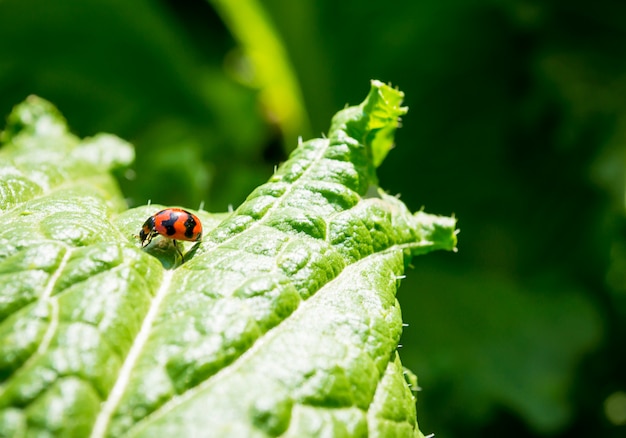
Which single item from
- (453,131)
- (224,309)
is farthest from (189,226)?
(453,131)

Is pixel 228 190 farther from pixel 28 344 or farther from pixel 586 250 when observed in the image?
pixel 28 344

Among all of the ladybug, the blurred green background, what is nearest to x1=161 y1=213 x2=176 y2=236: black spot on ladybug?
the ladybug

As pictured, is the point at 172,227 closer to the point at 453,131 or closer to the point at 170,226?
the point at 170,226

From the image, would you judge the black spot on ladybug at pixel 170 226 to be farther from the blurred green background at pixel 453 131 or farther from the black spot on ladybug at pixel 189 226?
the blurred green background at pixel 453 131

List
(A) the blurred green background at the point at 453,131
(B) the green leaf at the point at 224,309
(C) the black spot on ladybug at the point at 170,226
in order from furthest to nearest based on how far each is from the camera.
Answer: (A) the blurred green background at the point at 453,131
(C) the black spot on ladybug at the point at 170,226
(B) the green leaf at the point at 224,309

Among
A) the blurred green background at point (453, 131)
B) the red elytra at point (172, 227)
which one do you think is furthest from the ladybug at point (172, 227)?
the blurred green background at point (453, 131)

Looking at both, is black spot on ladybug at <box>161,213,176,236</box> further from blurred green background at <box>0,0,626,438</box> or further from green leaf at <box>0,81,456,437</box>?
blurred green background at <box>0,0,626,438</box>

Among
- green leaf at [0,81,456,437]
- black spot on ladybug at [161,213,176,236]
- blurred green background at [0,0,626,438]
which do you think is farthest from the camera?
blurred green background at [0,0,626,438]
